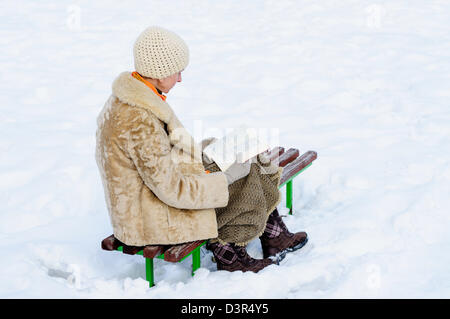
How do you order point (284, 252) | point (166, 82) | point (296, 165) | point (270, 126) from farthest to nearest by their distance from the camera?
1. point (270, 126)
2. point (296, 165)
3. point (284, 252)
4. point (166, 82)

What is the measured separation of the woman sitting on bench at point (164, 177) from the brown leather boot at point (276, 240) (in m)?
0.16

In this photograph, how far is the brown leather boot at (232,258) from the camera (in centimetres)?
349

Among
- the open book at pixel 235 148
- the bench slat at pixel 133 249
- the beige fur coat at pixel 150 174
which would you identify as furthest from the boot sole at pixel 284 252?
the bench slat at pixel 133 249

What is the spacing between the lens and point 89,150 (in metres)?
4.98

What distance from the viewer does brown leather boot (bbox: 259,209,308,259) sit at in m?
3.74

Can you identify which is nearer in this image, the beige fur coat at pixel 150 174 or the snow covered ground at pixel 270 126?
the beige fur coat at pixel 150 174

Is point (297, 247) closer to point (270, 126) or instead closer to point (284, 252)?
point (284, 252)

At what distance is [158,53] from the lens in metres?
3.03

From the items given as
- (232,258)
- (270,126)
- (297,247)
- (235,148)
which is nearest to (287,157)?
(297,247)

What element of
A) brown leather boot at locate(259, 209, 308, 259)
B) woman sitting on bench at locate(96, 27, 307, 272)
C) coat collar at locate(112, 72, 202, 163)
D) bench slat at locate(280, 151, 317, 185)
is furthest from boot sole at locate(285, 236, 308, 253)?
coat collar at locate(112, 72, 202, 163)

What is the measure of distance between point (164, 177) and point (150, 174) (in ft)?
0.22

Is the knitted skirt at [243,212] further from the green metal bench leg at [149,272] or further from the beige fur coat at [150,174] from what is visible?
the green metal bench leg at [149,272]

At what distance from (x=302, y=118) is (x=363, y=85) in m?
0.89

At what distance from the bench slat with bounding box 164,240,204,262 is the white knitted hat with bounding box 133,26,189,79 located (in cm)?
86
